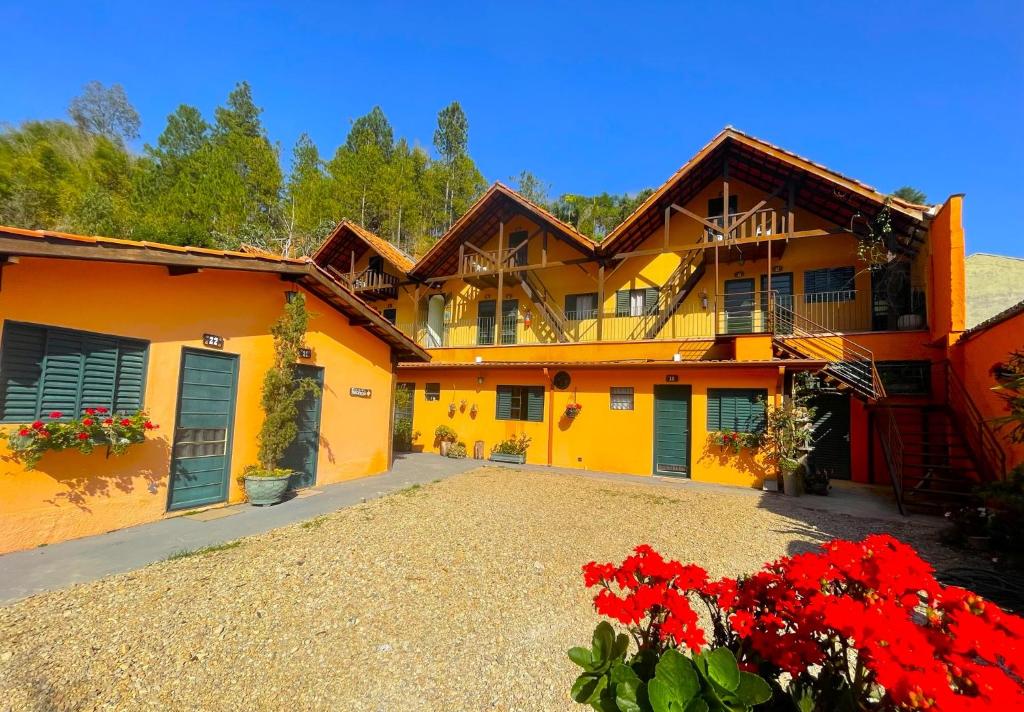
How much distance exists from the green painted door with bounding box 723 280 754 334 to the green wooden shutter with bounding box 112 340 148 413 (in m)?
14.9

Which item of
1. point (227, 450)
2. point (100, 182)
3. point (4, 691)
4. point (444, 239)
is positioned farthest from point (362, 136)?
point (4, 691)

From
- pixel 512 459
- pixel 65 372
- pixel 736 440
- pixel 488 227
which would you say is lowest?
pixel 512 459

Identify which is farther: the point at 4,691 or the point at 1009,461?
the point at 1009,461

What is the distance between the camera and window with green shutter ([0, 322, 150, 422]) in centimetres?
486

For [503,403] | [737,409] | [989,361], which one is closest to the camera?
[989,361]

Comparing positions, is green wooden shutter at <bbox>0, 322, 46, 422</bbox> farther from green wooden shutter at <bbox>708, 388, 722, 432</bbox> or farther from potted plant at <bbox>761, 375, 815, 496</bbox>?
potted plant at <bbox>761, 375, 815, 496</bbox>

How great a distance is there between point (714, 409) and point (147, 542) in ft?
39.3

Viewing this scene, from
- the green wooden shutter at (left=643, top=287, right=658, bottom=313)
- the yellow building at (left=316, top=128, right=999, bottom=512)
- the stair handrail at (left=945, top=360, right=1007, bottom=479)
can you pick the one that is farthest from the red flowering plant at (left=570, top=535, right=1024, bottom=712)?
the green wooden shutter at (left=643, top=287, right=658, bottom=313)

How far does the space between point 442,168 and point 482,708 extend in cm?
3574

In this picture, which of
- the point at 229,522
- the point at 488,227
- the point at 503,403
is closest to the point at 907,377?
the point at 503,403

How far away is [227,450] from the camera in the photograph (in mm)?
7238

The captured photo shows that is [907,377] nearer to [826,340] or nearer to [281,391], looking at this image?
[826,340]

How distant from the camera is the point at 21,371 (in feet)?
16.1

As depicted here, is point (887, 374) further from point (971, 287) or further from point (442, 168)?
point (442, 168)
